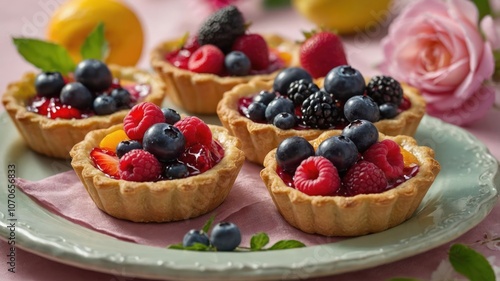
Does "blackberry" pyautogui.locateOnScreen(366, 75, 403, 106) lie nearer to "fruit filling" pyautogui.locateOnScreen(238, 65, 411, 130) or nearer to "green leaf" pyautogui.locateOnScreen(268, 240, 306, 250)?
"fruit filling" pyautogui.locateOnScreen(238, 65, 411, 130)

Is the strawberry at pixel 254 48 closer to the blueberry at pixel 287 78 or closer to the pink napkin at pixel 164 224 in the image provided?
the blueberry at pixel 287 78

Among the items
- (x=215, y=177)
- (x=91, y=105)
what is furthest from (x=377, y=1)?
(x=215, y=177)

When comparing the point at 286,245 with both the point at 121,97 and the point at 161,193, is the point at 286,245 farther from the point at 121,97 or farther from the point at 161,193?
the point at 121,97

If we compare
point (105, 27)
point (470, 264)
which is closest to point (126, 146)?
point (470, 264)

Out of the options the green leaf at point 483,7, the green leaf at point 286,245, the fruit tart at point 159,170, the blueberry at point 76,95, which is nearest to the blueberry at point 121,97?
the blueberry at point 76,95

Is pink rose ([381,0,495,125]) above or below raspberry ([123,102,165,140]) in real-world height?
below

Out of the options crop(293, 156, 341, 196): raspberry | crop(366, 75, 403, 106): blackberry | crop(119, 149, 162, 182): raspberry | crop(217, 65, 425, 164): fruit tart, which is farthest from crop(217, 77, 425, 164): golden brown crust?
crop(119, 149, 162, 182): raspberry
